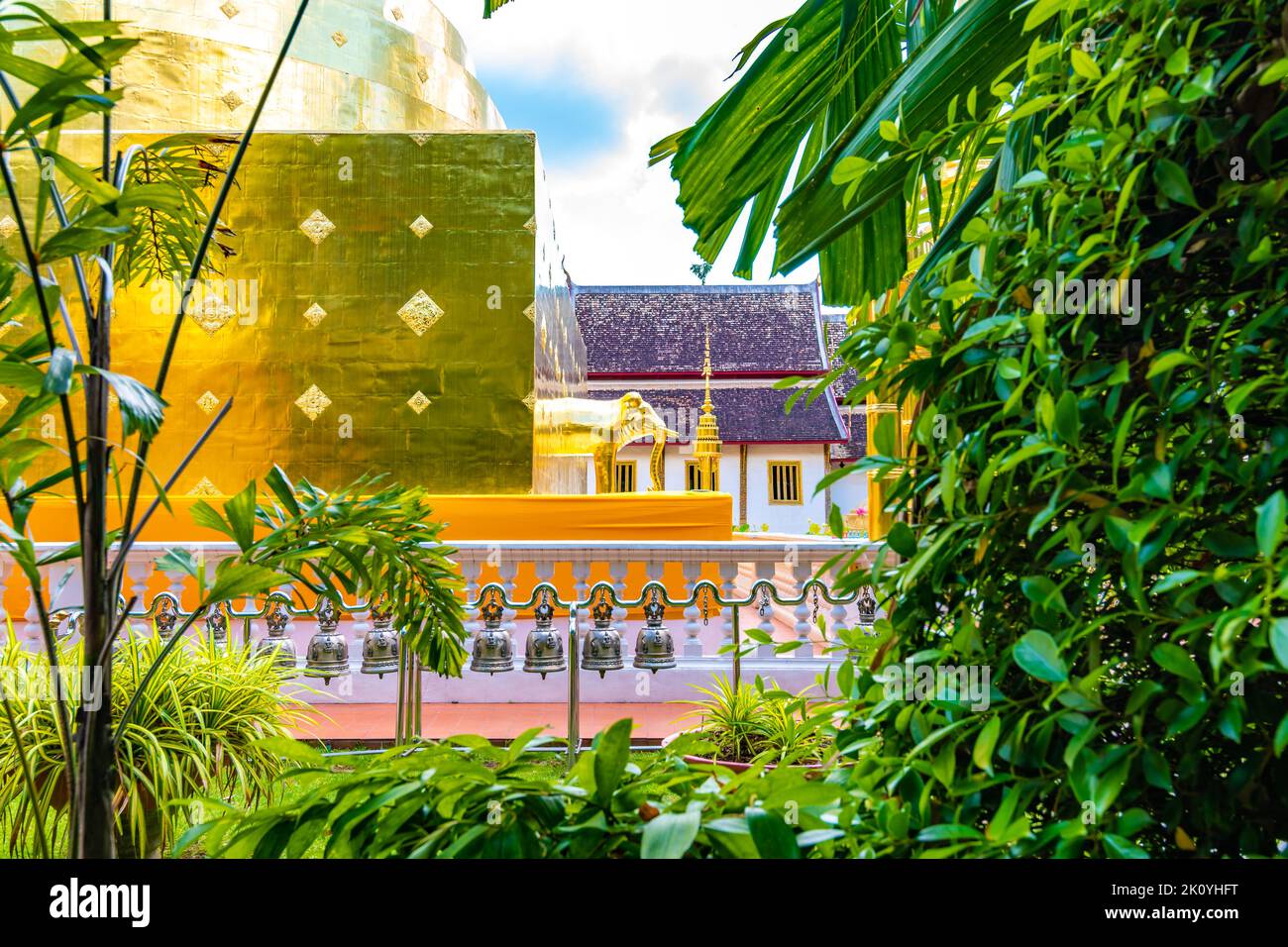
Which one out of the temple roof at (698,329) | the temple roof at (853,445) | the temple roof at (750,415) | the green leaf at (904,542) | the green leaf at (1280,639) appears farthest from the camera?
the temple roof at (853,445)

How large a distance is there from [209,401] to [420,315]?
1.71 meters

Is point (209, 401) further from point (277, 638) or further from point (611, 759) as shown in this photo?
point (611, 759)

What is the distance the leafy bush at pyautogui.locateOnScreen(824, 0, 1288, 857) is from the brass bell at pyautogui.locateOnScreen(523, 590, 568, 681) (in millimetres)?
3038

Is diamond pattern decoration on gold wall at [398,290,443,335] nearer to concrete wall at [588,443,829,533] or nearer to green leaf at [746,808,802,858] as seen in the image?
green leaf at [746,808,802,858]

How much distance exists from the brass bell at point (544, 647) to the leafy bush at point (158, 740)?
3.40 feet

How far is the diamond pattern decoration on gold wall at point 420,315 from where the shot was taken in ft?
21.6

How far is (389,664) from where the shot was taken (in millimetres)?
3727

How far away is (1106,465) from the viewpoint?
71cm

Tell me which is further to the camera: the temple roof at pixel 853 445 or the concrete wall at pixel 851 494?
the temple roof at pixel 853 445

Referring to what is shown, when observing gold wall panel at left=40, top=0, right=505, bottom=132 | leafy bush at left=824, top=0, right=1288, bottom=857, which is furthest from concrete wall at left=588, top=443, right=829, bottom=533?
leafy bush at left=824, top=0, right=1288, bottom=857

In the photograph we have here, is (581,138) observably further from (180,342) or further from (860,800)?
(860,800)

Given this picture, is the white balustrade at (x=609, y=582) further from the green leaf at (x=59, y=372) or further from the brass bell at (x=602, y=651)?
the green leaf at (x=59, y=372)

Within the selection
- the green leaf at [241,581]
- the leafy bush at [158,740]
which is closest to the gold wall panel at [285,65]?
the leafy bush at [158,740]

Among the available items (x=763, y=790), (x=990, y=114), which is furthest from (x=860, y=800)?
(x=990, y=114)
